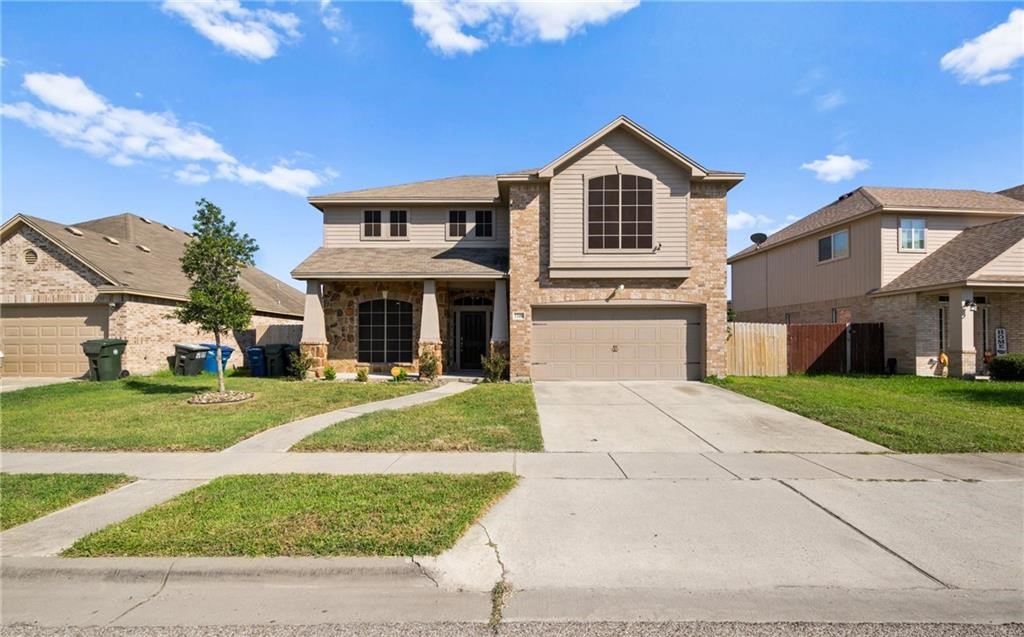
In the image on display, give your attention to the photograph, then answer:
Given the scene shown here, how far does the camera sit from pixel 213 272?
428 inches

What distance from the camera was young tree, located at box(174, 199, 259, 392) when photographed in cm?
1064

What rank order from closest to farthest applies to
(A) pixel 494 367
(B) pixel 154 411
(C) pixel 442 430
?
(C) pixel 442 430 → (B) pixel 154 411 → (A) pixel 494 367

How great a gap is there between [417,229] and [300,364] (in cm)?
608

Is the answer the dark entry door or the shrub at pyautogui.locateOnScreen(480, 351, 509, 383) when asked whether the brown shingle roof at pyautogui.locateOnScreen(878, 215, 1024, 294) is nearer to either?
the shrub at pyautogui.locateOnScreen(480, 351, 509, 383)

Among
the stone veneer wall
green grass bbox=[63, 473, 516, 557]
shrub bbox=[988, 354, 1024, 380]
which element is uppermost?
the stone veneer wall

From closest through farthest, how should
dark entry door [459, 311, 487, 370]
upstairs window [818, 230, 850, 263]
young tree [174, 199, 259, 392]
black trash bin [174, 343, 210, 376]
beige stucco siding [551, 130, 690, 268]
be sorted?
young tree [174, 199, 259, 392] < beige stucco siding [551, 130, 690, 268] < black trash bin [174, 343, 210, 376] < dark entry door [459, 311, 487, 370] < upstairs window [818, 230, 850, 263]

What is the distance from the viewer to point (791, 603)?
10.5 feet

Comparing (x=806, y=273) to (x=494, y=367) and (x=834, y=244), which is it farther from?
(x=494, y=367)

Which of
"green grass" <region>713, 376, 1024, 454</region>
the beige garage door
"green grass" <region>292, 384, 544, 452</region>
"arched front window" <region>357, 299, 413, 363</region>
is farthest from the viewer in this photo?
"arched front window" <region>357, 299, 413, 363</region>

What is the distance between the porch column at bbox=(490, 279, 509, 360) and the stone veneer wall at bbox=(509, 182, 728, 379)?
37cm

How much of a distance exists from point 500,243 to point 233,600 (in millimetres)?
13960

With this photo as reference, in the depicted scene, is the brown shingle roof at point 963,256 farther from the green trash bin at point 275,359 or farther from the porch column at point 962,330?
the green trash bin at point 275,359

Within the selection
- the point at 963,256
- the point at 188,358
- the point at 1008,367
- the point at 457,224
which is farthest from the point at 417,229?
the point at 1008,367

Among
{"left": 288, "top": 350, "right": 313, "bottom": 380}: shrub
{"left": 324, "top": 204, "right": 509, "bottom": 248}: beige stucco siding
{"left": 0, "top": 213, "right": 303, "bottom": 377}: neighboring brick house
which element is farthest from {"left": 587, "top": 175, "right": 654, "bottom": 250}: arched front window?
{"left": 0, "top": 213, "right": 303, "bottom": 377}: neighboring brick house
